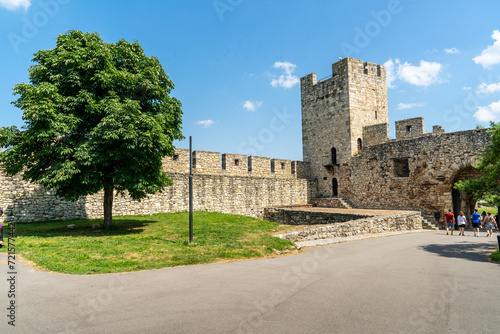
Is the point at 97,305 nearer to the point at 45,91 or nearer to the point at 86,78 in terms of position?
the point at 45,91

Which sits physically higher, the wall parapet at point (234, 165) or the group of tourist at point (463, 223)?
the wall parapet at point (234, 165)

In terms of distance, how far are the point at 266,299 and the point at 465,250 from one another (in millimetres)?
8836

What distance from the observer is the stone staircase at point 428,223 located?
18.3 meters

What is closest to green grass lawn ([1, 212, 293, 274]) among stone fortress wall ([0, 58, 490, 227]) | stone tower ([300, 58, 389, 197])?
stone fortress wall ([0, 58, 490, 227])

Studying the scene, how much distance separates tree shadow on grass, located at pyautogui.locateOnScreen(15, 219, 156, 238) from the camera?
11367mm

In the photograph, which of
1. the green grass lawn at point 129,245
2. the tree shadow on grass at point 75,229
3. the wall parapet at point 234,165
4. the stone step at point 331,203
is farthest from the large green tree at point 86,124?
Result: the stone step at point 331,203

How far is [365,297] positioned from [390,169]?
62.2 feet

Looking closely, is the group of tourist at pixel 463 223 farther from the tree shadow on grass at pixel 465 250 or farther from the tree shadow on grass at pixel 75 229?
the tree shadow on grass at pixel 75 229

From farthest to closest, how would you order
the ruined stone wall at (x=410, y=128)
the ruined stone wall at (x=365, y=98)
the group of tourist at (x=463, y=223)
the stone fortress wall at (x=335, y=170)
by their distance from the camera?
the ruined stone wall at (x=365, y=98) → the ruined stone wall at (x=410, y=128) → the stone fortress wall at (x=335, y=170) → the group of tourist at (x=463, y=223)

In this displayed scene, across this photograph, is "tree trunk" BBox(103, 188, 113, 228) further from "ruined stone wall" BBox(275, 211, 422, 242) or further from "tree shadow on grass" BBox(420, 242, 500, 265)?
"tree shadow on grass" BBox(420, 242, 500, 265)

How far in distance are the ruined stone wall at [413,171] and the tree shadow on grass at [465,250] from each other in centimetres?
876

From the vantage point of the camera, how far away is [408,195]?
20859 millimetres

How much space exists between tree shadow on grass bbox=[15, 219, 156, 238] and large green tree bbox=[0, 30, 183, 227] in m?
1.61

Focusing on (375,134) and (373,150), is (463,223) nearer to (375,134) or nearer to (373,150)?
(373,150)
